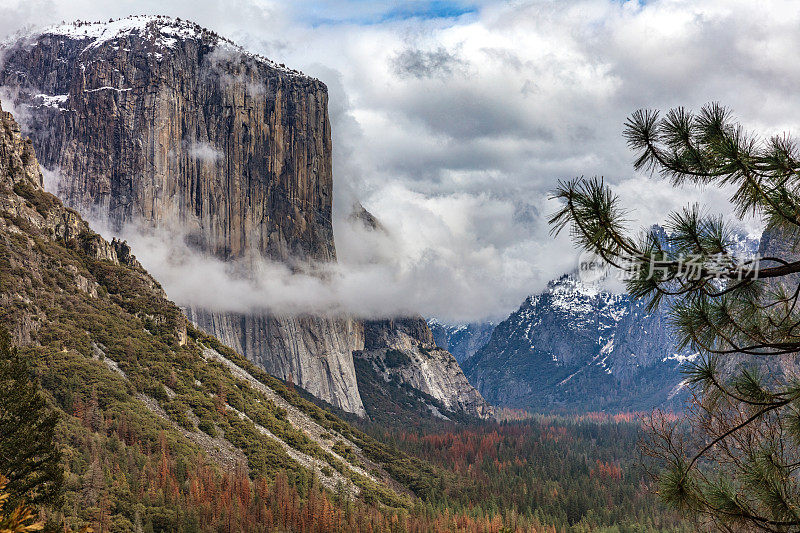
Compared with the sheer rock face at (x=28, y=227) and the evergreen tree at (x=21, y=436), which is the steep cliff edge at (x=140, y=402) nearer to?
the sheer rock face at (x=28, y=227)

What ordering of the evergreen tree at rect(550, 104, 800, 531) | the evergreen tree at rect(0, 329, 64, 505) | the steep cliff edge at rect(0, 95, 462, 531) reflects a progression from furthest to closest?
the steep cliff edge at rect(0, 95, 462, 531), the evergreen tree at rect(0, 329, 64, 505), the evergreen tree at rect(550, 104, 800, 531)

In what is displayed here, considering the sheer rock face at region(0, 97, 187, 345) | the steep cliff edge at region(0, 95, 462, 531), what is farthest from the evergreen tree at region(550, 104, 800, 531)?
the sheer rock face at region(0, 97, 187, 345)

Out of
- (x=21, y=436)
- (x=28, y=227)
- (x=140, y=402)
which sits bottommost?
(x=21, y=436)

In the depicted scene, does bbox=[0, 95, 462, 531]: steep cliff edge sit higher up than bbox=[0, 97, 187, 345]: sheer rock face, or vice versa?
bbox=[0, 97, 187, 345]: sheer rock face

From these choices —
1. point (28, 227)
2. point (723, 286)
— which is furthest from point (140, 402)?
point (723, 286)

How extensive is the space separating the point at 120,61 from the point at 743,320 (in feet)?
672

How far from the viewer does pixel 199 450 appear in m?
112

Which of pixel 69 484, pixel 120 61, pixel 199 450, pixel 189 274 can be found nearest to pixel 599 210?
pixel 69 484

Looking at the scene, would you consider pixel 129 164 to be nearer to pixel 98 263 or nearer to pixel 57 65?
pixel 57 65

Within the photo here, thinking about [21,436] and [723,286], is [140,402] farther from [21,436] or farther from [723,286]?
[723,286]

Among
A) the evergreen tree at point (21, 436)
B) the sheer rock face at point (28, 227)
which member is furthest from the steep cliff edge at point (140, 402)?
the evergreen tree at point (21, 436)

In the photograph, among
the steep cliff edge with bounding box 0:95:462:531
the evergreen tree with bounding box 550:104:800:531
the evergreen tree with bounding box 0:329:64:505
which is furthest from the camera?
the steep cliff edge with bounding box 0:95:462:531

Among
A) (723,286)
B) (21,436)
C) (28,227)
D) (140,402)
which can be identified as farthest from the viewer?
(28,227)

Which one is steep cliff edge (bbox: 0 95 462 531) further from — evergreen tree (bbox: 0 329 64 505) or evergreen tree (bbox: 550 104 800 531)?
evergreen tree (bbox: 550 104 800 531)
